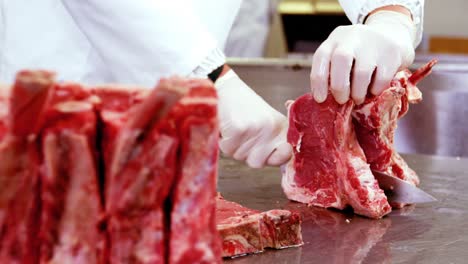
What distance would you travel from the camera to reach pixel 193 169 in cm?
100

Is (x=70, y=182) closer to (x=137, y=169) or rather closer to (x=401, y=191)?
(x=137, y=169)

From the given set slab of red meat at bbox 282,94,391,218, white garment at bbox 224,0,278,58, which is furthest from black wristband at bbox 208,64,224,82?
white garment at bbox 224,0,278,58

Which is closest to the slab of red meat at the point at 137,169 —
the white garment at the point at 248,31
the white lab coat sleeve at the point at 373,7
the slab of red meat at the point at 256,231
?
the slab of red meat at the point at 256,231

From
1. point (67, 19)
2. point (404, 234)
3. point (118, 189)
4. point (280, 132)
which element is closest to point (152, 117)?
point (118, 189)

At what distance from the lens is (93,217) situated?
0.98 metres

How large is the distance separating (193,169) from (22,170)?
0.76ft

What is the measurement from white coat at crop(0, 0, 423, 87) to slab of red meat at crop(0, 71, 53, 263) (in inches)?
49.2

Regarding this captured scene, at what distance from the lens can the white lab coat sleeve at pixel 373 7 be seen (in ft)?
8.67

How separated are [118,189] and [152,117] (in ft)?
0.37

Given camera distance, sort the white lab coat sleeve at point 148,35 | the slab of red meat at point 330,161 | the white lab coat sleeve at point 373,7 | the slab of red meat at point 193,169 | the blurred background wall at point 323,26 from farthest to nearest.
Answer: the blurred background wall at point 323,26, the white lab coat sleeve at point 373,7, the white lab coat sleeve at point 148,35, the slab of red meat at point 330,161, the slab of red meat at point 193,169

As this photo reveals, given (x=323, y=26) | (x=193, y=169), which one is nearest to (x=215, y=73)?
(x=193, y=169)

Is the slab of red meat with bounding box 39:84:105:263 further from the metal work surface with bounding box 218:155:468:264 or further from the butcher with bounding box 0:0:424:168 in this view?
the butcher with bounding box 0:0:424:168

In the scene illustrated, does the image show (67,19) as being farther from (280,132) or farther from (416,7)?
(416,7)

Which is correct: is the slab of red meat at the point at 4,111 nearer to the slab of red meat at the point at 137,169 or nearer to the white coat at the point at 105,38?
the slab of red meat at the point at 137,169
